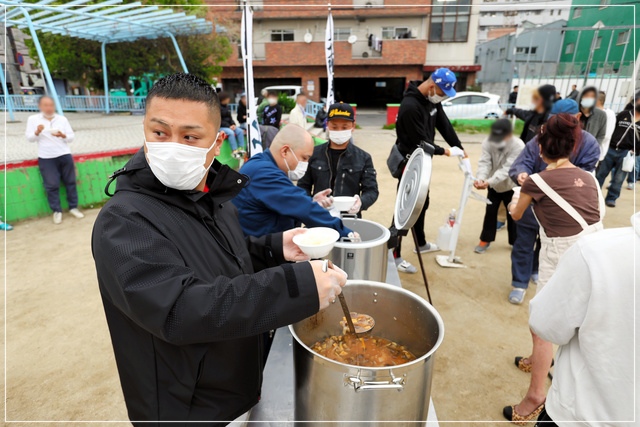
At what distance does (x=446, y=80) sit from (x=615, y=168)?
16.4 feet

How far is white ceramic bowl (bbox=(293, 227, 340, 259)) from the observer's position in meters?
1.47

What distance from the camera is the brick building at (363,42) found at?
77.8 feet

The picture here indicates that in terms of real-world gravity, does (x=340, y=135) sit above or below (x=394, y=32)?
below

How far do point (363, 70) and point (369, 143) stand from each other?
14122 millimetres

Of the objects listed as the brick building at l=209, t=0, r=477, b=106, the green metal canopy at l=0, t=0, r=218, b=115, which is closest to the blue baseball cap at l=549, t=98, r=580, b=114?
the green metal canopy at l=0, t=0, r=218, b=115

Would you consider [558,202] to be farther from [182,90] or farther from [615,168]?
[615,168]

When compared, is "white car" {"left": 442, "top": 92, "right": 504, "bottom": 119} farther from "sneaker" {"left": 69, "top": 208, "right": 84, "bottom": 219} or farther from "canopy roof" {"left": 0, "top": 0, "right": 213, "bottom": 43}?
"canopy roof" {"left": 0, "top": 0, "right": 213, "bottom": 43}

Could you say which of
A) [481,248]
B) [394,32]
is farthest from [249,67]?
[394,32]

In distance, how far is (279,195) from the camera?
221 cm

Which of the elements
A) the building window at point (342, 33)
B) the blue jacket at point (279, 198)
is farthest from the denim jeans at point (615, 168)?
the building window at point (342, 33)

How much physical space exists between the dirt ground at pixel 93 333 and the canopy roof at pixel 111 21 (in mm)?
6777

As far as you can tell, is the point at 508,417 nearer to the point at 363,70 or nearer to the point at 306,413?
the point at 306,413

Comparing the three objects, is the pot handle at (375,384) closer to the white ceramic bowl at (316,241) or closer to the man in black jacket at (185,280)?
the man in black jacket at (185,280)

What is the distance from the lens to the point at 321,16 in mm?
23984
